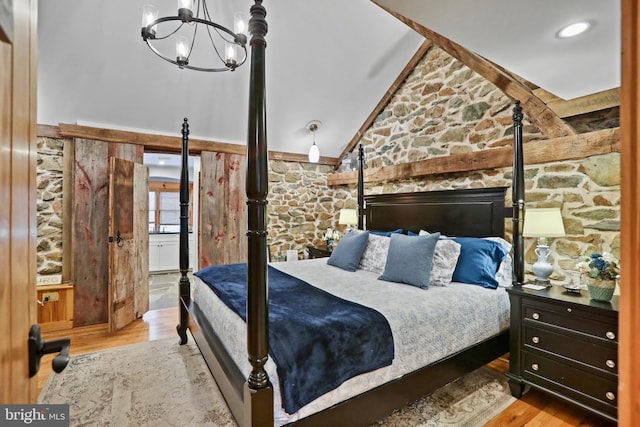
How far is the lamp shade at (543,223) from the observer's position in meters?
2.27

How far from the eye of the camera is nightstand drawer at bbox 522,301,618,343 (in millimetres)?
1820

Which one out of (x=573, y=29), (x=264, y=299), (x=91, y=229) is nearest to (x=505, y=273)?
(x=573, y=29)

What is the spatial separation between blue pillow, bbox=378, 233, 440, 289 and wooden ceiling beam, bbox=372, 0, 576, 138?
1.37 meters

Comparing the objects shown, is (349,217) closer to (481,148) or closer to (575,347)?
(481,148)

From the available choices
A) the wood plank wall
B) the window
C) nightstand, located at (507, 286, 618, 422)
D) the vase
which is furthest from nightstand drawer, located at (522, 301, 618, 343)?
the window

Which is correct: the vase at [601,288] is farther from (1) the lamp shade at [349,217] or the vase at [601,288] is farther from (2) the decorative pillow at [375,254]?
(1) the lamp shade at [349,217]

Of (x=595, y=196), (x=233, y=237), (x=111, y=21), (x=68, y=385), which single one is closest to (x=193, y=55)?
(x=111, y=21)

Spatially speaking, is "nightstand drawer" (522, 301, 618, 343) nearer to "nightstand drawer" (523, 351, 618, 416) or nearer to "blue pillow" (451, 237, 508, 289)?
"nightstand drawer" (523, 351, 618, 416)

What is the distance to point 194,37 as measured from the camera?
7.79 feet

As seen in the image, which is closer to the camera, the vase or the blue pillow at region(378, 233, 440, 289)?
the vase

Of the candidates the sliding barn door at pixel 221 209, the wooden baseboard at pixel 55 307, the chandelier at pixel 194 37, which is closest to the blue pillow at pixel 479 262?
the chandelier at pixel 194 37

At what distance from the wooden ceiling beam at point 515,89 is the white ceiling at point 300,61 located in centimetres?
24

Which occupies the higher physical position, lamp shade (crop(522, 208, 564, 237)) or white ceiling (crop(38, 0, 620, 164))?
white ceiling (crop(38, 0, 620, 164))

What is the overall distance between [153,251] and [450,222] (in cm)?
585
